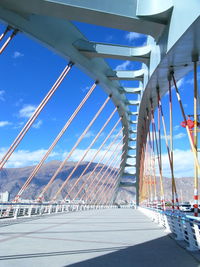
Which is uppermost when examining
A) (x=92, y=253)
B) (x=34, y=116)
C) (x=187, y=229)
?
(x=34, y=116)

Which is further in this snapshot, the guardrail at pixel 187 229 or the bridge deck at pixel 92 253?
the guardrail at pixel 187 229

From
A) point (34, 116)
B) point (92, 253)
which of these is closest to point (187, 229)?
point (92, 253)

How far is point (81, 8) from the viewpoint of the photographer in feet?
25.3

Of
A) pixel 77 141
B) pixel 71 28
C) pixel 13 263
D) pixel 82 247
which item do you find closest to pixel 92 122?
pixel 77 141

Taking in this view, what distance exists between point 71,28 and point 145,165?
17.8m

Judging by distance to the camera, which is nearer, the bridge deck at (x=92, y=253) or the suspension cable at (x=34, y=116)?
the bridge deck at (x=92, y=253)

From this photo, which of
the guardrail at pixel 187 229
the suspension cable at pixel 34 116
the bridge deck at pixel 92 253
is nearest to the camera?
the bridge deck at pixel 92 253

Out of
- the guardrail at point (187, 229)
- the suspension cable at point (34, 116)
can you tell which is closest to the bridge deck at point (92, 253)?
the guardrail at point (187, 229)

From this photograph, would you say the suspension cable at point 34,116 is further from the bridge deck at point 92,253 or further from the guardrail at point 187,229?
the guardrail at point 187,229

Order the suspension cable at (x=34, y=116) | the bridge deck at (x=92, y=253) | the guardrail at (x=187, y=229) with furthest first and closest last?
1. the suspension cable at (x=34, y=116)
2. the guardrail at (x=187, y=229)
3. the bridge deck at (x=92, y=253)

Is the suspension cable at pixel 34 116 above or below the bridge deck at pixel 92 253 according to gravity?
above

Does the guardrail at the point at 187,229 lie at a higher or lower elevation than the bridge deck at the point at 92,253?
higher

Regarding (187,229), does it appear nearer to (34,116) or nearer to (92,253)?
(92,253)

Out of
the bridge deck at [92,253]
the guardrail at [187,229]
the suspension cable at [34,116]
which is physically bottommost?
the bridge deck at [92,253]
